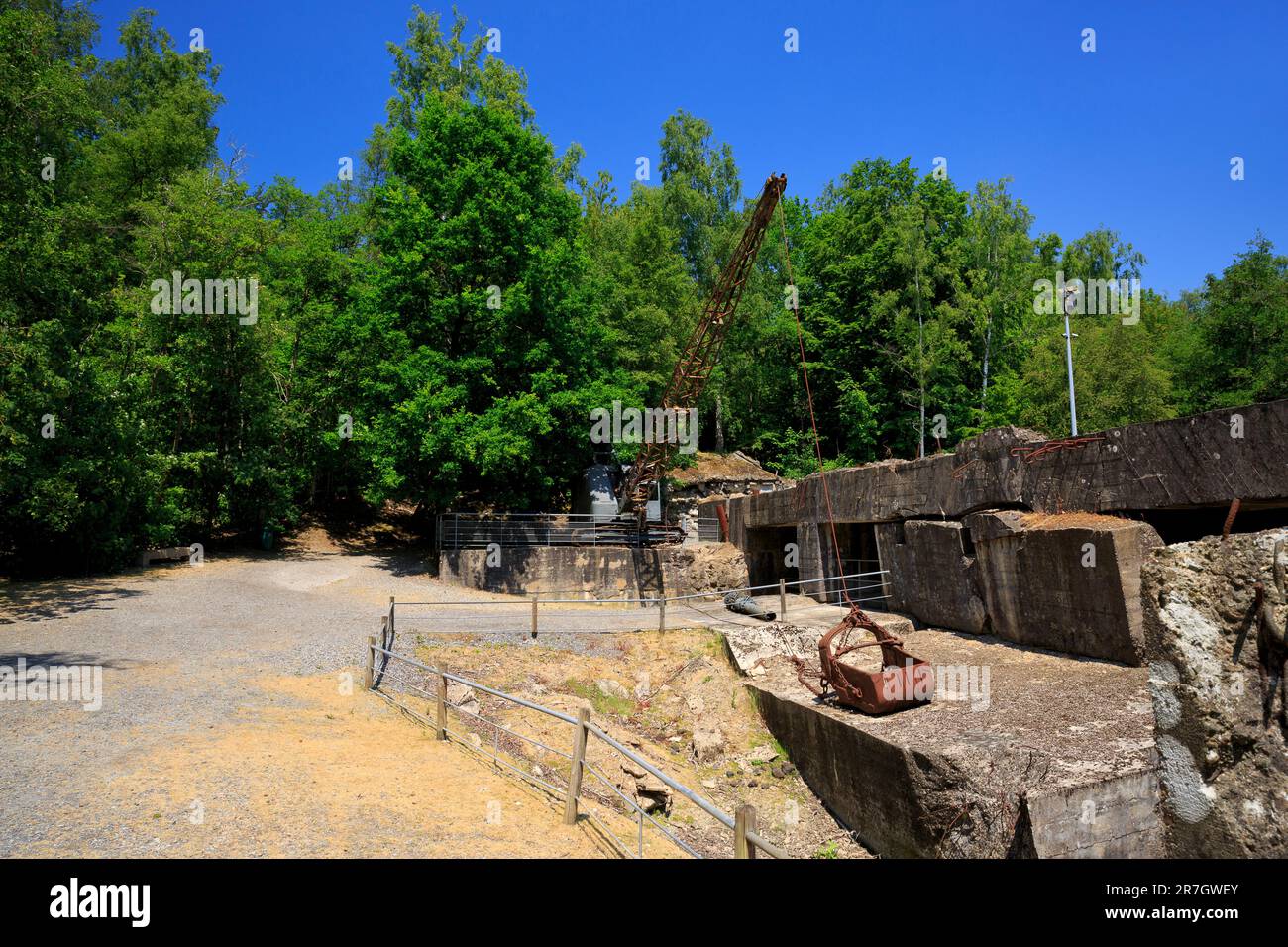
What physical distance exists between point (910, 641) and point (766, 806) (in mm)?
4823

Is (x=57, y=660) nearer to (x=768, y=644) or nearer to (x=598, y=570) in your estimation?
(x=768, y=644)

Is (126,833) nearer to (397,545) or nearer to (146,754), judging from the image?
(146,754)

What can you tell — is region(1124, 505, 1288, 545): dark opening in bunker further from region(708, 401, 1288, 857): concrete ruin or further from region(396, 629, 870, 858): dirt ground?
region(396, 629, 870, 858): dirt ground

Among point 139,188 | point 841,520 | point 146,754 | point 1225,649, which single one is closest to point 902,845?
point 1225,649

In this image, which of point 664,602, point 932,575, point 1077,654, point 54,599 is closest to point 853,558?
point 932,575

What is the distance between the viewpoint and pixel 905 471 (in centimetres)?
1563

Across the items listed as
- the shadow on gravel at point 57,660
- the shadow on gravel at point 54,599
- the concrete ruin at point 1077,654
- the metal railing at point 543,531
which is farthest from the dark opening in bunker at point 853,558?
the shadow on gravel at point 54,599

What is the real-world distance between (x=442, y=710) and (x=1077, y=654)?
894 centimetres

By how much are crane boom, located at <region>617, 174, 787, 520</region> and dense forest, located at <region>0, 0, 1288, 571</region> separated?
2.23 m

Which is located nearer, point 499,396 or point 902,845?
point 902,845

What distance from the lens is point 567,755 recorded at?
708cm

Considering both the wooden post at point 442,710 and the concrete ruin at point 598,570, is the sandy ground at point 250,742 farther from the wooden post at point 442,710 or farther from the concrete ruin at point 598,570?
the concrete ruin at point 598,570

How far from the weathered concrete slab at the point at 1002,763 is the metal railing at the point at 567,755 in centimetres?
162

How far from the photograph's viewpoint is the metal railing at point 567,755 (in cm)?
491
